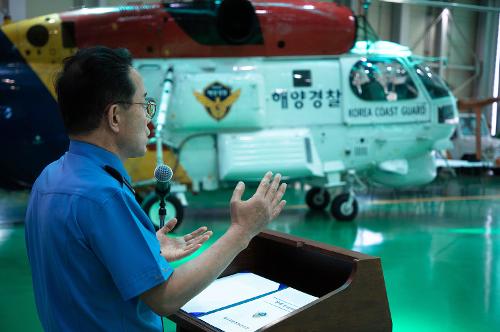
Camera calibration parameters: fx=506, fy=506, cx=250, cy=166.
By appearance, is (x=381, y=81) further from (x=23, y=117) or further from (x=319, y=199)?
(x=23, y=117)

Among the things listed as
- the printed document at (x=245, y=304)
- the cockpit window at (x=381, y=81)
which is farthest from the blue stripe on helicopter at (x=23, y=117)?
the printed document at (x=245, y=304)

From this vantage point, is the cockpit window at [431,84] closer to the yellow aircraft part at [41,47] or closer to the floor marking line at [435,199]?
the floor marking line at [435,199]

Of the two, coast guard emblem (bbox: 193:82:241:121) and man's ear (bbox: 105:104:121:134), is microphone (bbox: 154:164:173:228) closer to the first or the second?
man's ear (bbox: 105:104:121:134)

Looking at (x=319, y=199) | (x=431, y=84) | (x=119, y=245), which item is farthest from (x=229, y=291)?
(x=319, y=199)

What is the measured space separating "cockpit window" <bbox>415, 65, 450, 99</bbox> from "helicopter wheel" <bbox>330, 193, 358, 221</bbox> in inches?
72.7

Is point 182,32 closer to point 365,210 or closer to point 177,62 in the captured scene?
point 177,62

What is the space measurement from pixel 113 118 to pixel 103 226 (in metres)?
0.29

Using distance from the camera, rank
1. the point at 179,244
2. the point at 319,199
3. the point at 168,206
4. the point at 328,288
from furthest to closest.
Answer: the point at 319,199 < the point at 168,206 < the point at 328,288 < the point at 179,244

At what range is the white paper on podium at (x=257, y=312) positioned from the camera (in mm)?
1610

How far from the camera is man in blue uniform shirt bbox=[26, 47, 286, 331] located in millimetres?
1172

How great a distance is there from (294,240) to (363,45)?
17.8 feet

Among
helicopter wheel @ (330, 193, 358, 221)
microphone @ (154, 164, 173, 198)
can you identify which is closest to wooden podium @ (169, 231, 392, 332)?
microphone @ (154, 164, 173, 198)

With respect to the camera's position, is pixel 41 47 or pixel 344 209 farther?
pixel 344 209

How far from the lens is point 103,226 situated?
116cm
